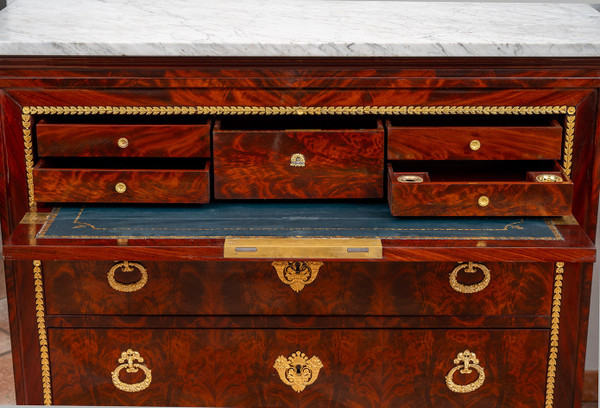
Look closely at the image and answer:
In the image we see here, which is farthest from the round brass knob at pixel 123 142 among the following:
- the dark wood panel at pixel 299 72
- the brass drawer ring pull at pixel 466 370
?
the brass drawer ring pull at pixel 466 370

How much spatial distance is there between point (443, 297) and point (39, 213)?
0.81 m

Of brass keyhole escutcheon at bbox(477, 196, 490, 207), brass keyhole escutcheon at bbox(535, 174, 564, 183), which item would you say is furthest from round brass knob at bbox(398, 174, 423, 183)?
brass keyhole escutcheon at bbox(535, 174, 564, 183)

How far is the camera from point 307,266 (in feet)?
5.47

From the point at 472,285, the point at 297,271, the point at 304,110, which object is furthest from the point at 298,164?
→ the point at 472,285

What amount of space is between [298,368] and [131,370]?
34 centimetres

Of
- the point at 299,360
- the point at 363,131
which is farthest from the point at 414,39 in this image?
the point at 299,360

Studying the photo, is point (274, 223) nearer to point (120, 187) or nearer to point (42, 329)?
point (120, 187)

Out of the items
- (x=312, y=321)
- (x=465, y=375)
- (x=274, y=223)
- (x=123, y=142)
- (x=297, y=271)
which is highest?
(x=123, y=142)

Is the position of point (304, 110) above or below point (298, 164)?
above

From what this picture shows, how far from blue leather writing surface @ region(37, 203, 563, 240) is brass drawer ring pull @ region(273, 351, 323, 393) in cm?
29

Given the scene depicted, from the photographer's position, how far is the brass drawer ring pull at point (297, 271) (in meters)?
1.67

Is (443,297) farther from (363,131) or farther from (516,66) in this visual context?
(516,66)

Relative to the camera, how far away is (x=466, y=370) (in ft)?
5.67

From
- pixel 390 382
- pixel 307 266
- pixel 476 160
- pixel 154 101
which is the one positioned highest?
pixel 154 101
